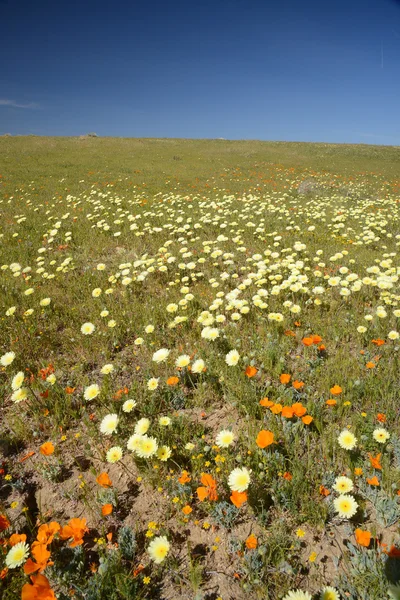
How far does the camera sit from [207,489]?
2.33 m

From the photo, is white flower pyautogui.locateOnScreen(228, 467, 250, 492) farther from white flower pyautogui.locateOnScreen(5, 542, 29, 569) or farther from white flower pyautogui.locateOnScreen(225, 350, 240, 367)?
white flower pyautogui.locateOnScreen(5, 542, 29, 569)

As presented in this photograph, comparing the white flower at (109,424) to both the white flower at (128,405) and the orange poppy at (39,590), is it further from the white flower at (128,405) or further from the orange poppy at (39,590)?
the orange poppy at (39,590)

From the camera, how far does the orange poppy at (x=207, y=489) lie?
7.45ft

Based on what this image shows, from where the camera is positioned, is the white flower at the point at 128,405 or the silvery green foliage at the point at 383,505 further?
the white flower at the point at 128,405

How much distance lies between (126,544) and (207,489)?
Answer: 665mm

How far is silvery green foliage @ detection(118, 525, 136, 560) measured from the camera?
2168 millimetres

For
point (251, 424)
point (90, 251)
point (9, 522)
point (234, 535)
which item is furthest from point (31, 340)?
point (90, 251)

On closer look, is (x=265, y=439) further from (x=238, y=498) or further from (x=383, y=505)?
(x=383, y=505)

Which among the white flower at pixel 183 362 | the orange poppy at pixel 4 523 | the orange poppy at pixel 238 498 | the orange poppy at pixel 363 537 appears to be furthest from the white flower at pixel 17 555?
the orange poppy at pixel 363 537

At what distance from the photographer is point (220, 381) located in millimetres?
3484

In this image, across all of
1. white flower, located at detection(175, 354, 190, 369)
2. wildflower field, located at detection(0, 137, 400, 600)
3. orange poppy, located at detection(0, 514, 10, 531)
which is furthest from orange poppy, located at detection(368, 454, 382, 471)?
orange poppy, located at detection(0, 514, 10, 531)

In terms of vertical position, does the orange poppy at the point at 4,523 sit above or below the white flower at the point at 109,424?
below

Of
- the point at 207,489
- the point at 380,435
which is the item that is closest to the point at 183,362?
the point at 207,489

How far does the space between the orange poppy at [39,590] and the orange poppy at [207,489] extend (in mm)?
1038
